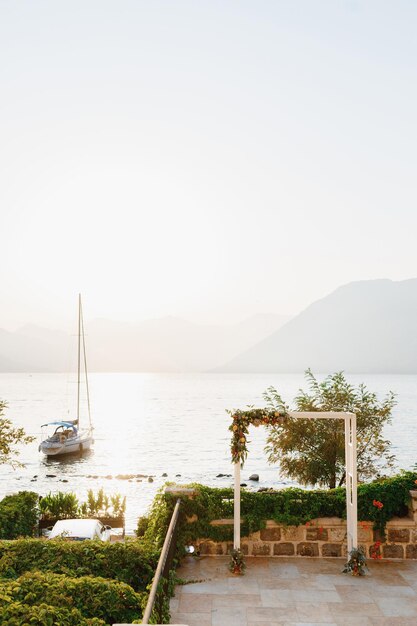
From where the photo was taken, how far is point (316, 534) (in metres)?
13.0

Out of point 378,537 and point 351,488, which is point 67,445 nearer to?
point 378,537

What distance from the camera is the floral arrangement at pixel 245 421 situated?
42.8 feet

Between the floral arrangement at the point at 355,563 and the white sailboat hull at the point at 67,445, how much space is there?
6144 centimetres

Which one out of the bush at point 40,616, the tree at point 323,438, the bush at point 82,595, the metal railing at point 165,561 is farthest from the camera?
the tree at point 323,438

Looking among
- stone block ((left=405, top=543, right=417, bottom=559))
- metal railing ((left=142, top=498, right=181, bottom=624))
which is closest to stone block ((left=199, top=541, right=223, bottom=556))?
metal railing ((left=142, top=498, right=181, bottom=624))

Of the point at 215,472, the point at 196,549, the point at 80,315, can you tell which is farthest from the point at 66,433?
the point at 196,549

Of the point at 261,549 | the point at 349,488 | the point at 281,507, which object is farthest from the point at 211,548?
the point at 349,488

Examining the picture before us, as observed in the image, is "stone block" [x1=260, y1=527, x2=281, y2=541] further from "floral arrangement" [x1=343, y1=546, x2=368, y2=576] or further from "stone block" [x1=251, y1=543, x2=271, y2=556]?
"floral arrangement" [x1=343, y1=546, x2=368, y2=576]

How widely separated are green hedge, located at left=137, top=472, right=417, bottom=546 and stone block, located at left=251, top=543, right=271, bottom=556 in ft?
1.17

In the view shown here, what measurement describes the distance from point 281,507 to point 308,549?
3.30 feet

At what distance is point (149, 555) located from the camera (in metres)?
10.2

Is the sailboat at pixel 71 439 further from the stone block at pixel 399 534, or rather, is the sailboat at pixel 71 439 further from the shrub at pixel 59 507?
the stone block at pixel 399 534

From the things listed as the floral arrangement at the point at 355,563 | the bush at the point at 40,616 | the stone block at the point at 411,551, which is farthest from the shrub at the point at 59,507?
the bush at the point at 40,616

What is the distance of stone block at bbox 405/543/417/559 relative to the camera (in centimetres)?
1285
